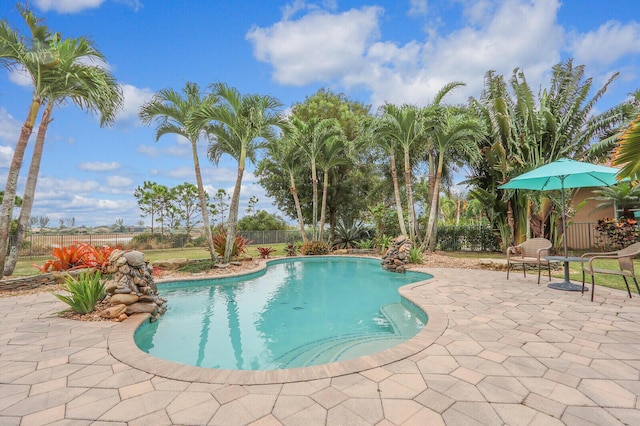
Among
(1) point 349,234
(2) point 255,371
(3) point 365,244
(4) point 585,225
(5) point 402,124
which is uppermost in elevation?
(5) point 402,124

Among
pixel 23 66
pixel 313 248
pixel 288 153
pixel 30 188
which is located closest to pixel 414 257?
pixel 313 248

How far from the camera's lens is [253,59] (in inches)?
459

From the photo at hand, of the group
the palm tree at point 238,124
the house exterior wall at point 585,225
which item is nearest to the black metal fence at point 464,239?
the house exterior wall at point 585,225

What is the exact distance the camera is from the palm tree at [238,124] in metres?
9.48

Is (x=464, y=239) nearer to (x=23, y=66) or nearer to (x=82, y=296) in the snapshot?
(x=82, y=296)

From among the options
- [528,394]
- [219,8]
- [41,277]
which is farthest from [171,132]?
[528,394]

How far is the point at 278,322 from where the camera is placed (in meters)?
5.05

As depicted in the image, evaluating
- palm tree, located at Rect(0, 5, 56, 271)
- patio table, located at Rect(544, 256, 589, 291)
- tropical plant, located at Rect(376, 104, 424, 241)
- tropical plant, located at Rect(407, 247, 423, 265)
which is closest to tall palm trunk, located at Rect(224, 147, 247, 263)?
palm tree, located at Rect(0, 5, 56, 271)

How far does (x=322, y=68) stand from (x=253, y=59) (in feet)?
9.34

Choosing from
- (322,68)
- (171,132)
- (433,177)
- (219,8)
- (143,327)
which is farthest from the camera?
(433,177)

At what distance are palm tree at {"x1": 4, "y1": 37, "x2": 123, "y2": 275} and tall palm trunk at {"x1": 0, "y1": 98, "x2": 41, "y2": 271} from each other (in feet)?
1.76

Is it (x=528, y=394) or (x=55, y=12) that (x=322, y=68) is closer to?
(x=55, y=12)

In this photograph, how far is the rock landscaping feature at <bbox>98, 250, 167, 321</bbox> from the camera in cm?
460

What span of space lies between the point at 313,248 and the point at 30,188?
9.88m
